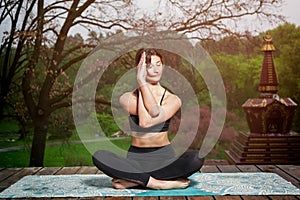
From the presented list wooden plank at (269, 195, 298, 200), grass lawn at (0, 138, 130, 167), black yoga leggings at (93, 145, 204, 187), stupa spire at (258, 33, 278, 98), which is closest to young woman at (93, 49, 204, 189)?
black yoga leggings at (93, 145, 204, 187)

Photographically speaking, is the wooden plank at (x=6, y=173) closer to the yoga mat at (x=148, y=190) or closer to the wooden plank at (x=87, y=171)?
the yoga mat at (x=148, y=190)

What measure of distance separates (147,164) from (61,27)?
2372 millimetres

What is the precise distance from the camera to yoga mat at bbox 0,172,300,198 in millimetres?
3188

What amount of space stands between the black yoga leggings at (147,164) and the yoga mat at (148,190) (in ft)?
0.36

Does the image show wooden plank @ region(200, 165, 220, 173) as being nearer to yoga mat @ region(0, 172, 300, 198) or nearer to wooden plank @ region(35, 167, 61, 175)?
yoga mat @ region(0, 172, 300, 198)

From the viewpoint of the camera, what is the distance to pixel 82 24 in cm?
506

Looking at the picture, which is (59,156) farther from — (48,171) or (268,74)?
(268,74)

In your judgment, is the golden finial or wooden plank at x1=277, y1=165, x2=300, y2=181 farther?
the golden finial

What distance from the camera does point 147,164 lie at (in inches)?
129

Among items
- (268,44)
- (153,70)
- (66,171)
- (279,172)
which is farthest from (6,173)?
(268,44)

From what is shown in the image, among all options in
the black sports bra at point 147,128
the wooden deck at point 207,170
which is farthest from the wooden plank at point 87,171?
the black sports bra at point 147,128

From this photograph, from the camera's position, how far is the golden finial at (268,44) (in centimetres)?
473

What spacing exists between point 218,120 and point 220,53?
743 millimetres

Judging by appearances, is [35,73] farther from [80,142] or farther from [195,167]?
[195,167]
